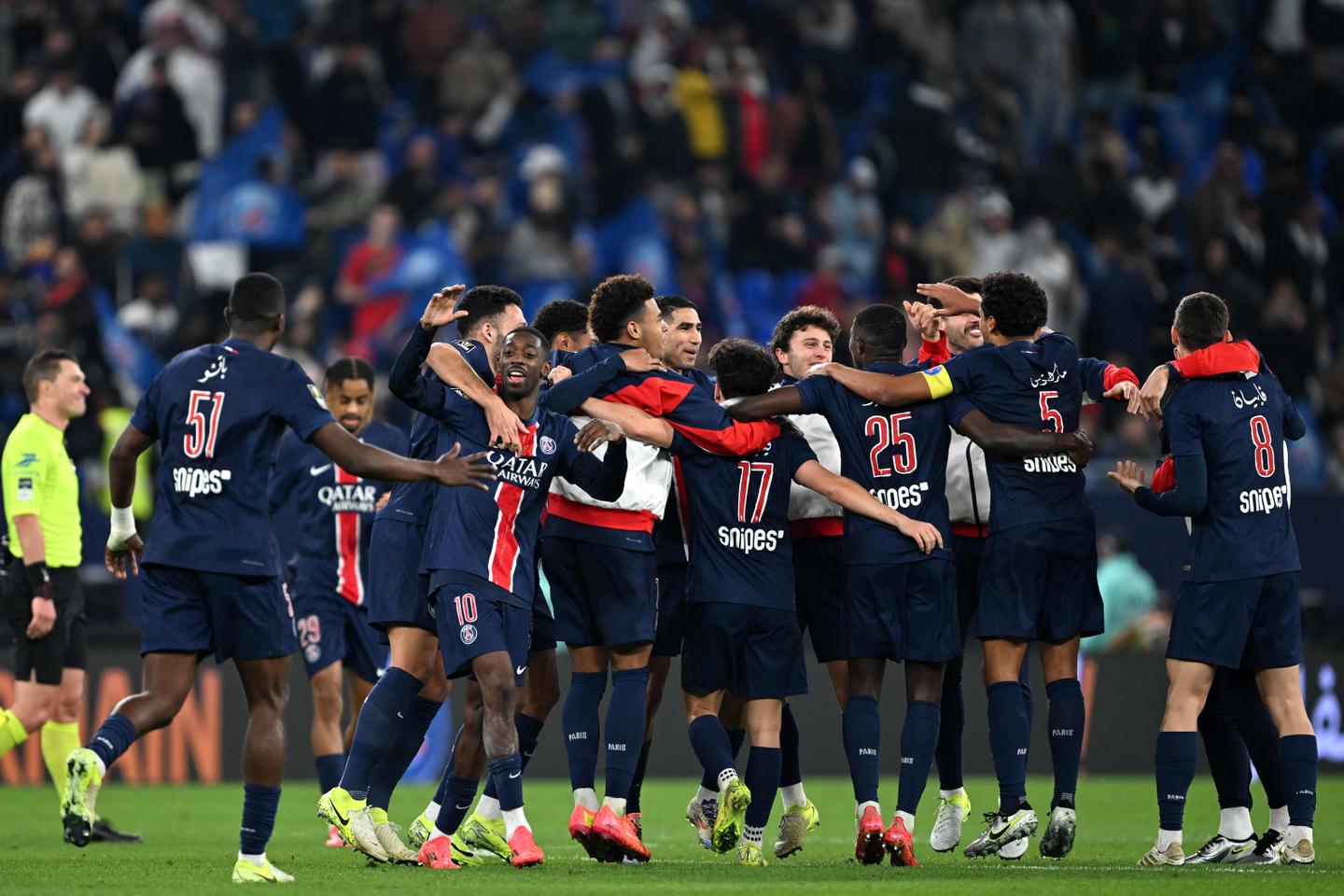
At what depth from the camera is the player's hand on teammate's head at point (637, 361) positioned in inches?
317

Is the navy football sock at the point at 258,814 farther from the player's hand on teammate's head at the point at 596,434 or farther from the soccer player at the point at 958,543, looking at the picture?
the soccer player at the point at 958,543

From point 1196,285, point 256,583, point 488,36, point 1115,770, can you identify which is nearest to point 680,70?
point 488,36

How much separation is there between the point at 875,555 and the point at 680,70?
13154 millimetres

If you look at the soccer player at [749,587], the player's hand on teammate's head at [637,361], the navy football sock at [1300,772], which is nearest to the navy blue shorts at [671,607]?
the soccer player at [749,587]

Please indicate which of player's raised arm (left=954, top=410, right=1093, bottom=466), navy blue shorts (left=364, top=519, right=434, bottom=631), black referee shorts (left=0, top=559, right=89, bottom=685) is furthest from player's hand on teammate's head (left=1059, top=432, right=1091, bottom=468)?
black referee shorts (left=0, top=559, right=89, bottom=685)

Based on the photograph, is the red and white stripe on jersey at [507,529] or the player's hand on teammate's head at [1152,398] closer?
the red and white stripe on jersey at [507,529]

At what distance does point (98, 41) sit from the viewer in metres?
19.4

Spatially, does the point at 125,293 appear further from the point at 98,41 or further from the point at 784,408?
the point at 784,408

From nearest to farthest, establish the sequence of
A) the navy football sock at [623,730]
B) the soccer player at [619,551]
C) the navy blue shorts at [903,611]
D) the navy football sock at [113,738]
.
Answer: the navy football sock at [113,738] → the navy football sock at [623,730] → the soccer player at [619,551] → the navy blue shorts at [903,611]

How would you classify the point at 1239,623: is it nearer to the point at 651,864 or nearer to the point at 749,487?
the point at 749,487

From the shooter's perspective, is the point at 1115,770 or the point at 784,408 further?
the point at 1115,770

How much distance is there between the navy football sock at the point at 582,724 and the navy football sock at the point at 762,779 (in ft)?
2.30

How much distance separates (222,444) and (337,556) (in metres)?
3.09

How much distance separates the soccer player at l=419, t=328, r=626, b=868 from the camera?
24.3ft
